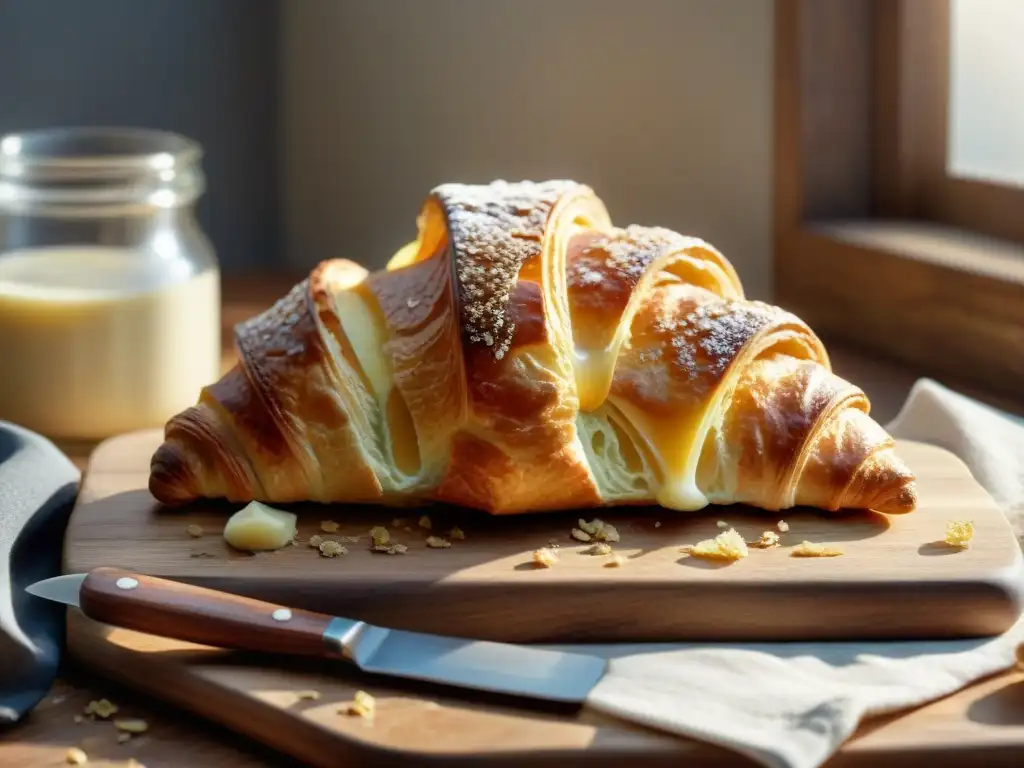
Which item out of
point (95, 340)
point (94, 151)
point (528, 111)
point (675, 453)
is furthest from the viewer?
point (528, 111)

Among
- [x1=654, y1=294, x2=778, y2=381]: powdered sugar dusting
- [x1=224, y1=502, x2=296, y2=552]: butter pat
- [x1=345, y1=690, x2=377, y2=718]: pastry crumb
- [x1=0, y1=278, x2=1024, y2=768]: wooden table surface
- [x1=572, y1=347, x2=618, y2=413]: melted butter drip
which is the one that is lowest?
[x1=0, y1=278, x2=1024, y2=768]: wooden table surface

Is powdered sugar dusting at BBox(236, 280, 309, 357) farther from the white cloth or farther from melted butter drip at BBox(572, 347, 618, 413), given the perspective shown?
the white cloth

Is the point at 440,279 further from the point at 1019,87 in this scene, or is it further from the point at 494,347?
the point at 1019,87

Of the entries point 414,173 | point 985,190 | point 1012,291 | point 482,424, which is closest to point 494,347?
point 482,424

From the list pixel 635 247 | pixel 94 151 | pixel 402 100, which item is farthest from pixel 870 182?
pixel 94 151

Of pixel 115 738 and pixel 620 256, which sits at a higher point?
pixel 620 256

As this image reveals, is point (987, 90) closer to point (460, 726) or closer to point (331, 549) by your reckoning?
point (331, 549)

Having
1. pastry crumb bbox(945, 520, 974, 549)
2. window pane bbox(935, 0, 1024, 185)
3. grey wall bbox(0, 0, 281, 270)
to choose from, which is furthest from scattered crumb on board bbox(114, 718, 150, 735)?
grey wall bbox(0, 0, 281, 270)
